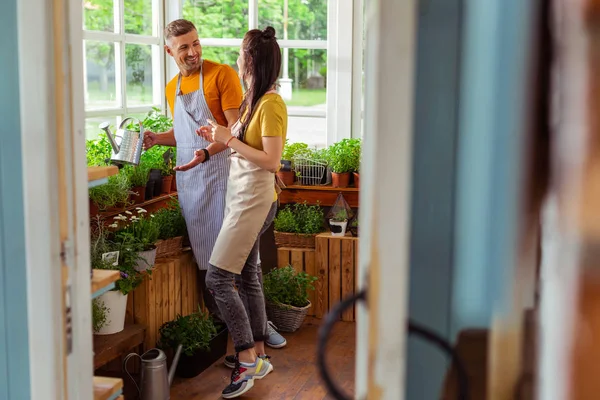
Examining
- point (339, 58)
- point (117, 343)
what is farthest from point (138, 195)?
point (339, 58)

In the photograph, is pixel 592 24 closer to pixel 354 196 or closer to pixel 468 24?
pixel 468 24

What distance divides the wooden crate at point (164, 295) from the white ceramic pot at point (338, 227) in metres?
0.96

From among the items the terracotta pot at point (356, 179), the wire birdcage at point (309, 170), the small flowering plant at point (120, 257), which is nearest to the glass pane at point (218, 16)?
the wire birdcage at point (309, 170)

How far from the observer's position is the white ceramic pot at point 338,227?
5070 mm

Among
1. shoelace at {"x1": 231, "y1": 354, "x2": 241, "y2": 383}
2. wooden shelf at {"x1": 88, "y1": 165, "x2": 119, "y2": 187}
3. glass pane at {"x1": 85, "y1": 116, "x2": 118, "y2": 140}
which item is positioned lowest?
shoelace at {"x1": 231, "y1": 354, "x2": 241, "y2": 383}

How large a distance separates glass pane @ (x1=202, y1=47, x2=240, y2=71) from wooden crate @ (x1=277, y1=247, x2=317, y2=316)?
149cm

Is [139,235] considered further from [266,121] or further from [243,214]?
[266,121]

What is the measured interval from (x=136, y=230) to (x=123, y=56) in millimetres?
1427

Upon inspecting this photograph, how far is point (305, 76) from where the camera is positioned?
18.7 ft

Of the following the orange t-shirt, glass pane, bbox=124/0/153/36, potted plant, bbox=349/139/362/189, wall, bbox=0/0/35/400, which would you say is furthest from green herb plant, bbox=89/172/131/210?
wall, bbox=0/0/35/400

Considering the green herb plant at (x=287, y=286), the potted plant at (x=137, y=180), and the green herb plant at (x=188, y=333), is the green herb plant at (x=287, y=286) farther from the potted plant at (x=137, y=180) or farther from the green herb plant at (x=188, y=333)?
the potted plant at (x=137, y=180)

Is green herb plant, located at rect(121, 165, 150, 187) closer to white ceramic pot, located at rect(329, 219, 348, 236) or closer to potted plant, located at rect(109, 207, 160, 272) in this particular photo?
potted plant, located at rect(109, 207, 160, 272)

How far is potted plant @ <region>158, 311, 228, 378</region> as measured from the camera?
13.6 feet

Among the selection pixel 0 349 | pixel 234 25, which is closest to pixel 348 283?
pixel 234 25
